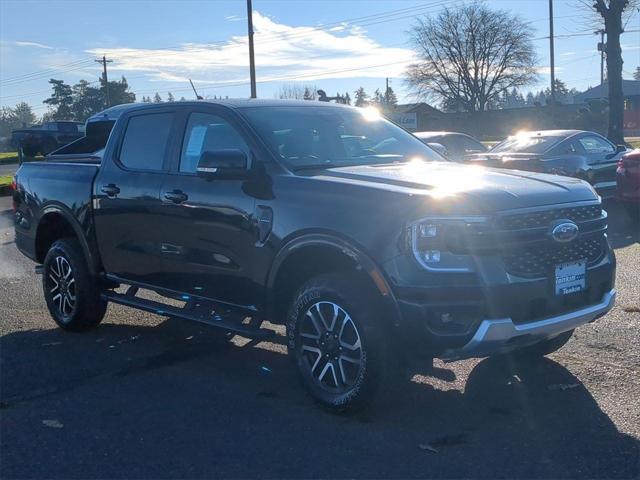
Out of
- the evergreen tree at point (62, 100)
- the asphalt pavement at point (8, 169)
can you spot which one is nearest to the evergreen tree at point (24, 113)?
the evergreen tree at point (62, 100)

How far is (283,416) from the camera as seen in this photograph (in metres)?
4.88

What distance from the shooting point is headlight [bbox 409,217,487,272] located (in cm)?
436

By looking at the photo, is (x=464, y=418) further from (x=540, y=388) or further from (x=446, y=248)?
(x=446, y=248)

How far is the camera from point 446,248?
173 inches

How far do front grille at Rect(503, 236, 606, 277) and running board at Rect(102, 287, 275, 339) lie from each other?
1683 millimetres

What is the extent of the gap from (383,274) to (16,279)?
6508 mm

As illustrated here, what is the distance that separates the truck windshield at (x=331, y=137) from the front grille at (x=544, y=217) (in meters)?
1.51

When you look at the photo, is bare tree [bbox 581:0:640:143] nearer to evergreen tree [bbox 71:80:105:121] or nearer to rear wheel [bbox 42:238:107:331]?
rear wheel [bbox 42:238:107:331]

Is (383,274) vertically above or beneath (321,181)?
beneath

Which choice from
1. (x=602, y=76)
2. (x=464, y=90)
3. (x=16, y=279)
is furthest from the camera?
(x=602, y=76)

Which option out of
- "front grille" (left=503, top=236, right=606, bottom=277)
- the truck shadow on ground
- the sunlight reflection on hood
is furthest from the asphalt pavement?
"front grille" (left=503, top=236, right=606, bottom=277)

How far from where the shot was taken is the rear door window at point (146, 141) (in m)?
6.21

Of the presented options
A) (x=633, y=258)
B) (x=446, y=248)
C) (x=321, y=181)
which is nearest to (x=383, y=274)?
(x=446, y=248)

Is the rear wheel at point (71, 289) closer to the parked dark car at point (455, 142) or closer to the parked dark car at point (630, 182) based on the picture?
the parked dark car at point (630, 182)
